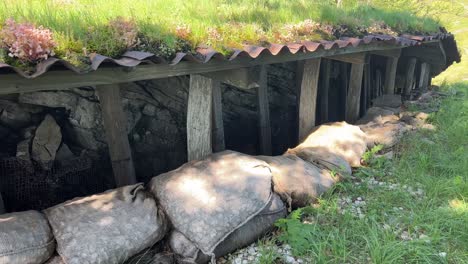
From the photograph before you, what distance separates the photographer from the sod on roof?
9.11 ft

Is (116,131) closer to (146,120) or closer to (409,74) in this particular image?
(146,120)

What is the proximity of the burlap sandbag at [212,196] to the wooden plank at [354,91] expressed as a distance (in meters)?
4.35

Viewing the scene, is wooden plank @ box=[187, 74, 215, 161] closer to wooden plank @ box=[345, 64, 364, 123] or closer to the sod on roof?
the sod on roof

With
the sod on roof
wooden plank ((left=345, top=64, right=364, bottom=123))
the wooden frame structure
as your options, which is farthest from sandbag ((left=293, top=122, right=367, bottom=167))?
wooden plank ((left=345, top=64, right=364, bottom=123))

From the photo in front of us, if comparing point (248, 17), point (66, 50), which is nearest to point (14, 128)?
point (66, 50)

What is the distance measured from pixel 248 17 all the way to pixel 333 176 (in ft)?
8.45

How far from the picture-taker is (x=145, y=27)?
360cm

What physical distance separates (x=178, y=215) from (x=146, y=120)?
10.0ft

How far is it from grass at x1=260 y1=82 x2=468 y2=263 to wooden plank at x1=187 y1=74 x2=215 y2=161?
137 centimetres

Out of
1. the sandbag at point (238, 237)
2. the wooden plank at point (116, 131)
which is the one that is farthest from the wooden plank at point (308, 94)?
the wooden plank at point (116, 131)

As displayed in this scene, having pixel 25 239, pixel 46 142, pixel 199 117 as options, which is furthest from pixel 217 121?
pixel 25 239

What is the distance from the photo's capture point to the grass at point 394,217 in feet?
11.8

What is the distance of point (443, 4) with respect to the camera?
2309cm

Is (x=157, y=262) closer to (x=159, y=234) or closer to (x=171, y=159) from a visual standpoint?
(x=159, y=234)
